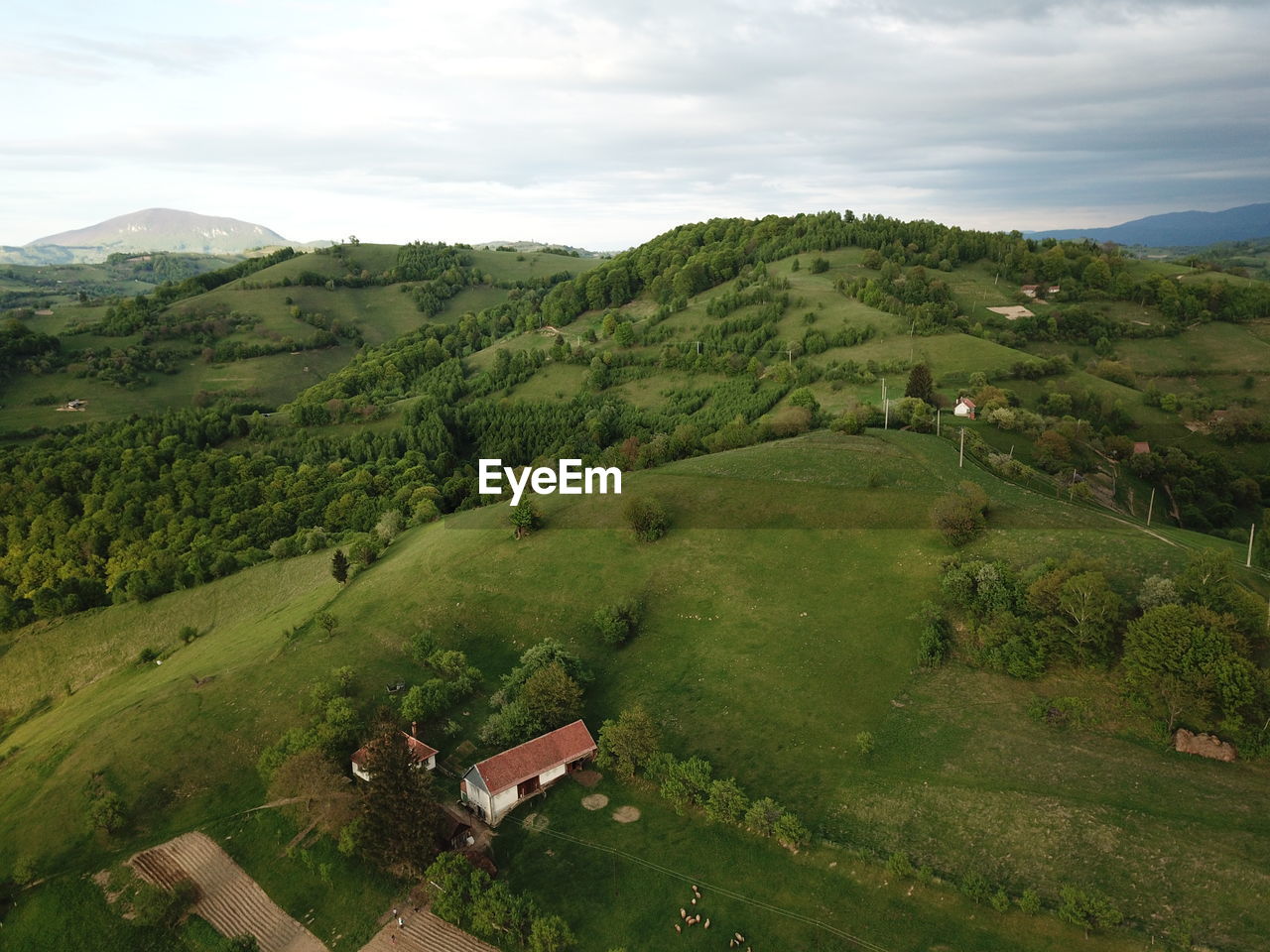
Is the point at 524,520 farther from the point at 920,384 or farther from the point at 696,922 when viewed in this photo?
the point at 920,384

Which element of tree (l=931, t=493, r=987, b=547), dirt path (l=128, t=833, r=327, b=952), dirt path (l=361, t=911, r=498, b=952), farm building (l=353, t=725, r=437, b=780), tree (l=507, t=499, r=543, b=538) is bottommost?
dirt path (l=128, t=833, r=327, b=952)

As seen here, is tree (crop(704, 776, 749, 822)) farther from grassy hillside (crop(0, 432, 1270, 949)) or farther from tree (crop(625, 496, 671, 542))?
tree (crop(625, 496, 671, 542))

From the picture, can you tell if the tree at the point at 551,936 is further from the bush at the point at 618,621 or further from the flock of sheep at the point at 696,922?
the bush at the point at 618,621

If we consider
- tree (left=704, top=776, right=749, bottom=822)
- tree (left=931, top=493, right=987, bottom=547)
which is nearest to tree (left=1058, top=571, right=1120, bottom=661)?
tree (left=931, top=493, right=987, bottom=547)

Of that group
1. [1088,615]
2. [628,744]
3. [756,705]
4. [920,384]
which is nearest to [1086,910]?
[1088,615]

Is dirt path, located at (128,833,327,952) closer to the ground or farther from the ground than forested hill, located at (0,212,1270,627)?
closer to the ground

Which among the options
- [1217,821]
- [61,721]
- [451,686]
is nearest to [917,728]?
[1217,821]

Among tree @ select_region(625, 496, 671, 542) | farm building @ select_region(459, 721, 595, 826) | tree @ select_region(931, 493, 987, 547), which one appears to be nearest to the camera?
farm building @ select_region(459, 721, 595, 826)
